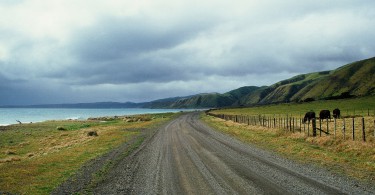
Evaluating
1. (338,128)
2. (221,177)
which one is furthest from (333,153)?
(338,128)

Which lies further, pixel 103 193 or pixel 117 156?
pixel 117 156

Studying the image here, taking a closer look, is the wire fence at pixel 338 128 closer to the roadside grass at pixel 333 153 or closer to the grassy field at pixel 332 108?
the roadside grass at pixel 333 153

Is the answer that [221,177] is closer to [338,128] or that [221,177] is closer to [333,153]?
[333,153]

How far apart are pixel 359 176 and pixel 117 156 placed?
1734cm

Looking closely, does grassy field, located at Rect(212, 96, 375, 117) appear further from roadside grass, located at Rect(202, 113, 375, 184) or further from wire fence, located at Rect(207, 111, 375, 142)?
roadside grass, located at Rect(202, 113, 375, 184)

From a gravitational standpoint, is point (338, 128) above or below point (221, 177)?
above

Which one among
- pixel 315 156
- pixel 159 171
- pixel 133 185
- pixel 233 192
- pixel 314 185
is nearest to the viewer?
pixel 233 192

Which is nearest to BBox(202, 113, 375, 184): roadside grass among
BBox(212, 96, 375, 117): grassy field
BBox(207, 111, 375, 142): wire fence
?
BBox(207, 111, 375, 142): wire fence

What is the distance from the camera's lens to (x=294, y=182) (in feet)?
49.6

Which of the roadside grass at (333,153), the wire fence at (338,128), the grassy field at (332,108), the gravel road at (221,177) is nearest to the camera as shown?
the gravel road at (221,177)

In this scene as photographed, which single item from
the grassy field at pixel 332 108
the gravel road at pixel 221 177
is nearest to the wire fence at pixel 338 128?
the gravel road at pixel 221 177

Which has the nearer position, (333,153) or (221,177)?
(221,177)

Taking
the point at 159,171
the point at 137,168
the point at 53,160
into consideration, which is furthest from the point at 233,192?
the point at 53,160

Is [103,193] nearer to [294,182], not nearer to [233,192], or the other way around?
[233,192]
